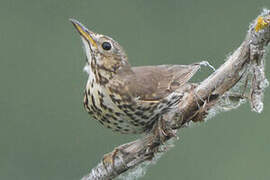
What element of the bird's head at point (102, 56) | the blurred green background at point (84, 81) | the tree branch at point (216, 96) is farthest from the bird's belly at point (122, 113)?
the blurred green background at point (84, 81)

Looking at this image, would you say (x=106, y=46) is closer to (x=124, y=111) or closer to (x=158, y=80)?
(x=158, y=80)

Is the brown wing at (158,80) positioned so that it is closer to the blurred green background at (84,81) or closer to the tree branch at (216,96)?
the tree branch at (216,96)

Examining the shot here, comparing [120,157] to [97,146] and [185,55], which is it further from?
[185,55]

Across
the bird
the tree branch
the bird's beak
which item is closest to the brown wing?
the bird

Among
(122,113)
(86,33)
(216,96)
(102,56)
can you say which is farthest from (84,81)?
(216,96)

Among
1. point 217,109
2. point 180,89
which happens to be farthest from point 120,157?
point 180,89

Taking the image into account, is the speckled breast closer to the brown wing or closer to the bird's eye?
the brown wing
